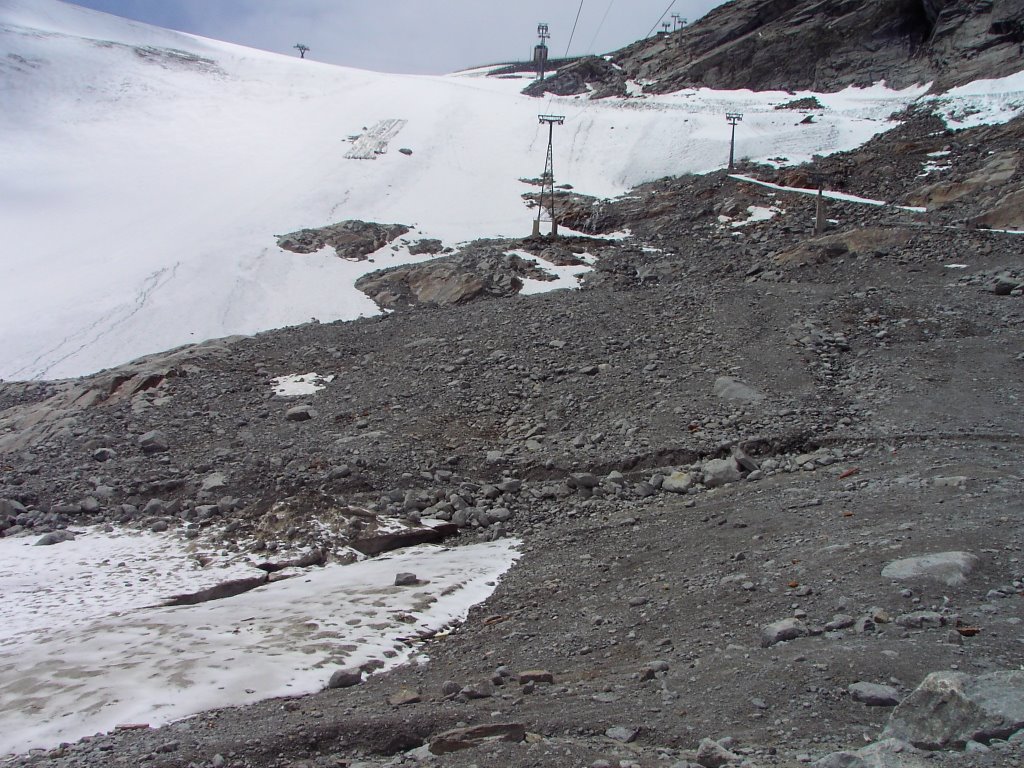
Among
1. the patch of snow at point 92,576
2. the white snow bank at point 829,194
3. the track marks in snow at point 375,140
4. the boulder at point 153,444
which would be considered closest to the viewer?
the patch of snow at point 92,576

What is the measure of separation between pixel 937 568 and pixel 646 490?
14.3 ft

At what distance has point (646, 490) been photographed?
9.70m

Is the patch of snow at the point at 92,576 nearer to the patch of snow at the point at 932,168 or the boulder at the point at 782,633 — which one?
the boulder at the point at 782,633

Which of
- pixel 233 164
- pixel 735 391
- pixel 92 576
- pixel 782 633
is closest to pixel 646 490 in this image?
pixel 735 391

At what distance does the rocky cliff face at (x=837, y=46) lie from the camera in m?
39.3

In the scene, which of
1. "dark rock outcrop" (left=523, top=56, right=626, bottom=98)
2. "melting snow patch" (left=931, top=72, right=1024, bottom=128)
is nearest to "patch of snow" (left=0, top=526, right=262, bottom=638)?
"melting snow patch" (left=931, top=72, right=1024, bottom=128)

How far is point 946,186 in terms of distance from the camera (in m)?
24.3

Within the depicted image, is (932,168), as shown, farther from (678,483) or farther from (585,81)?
(585,81)

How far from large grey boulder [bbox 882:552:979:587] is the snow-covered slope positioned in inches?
714

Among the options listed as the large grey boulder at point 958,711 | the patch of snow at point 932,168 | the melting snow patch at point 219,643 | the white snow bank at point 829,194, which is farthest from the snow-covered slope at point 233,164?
the large grey boulder at point 958,711

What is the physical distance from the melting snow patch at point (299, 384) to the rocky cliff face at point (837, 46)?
125ft

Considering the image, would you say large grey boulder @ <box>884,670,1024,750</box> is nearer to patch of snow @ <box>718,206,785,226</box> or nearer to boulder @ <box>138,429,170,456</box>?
boulder @ <box>138,429,170,456</box>

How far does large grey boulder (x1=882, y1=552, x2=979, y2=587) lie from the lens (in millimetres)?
5471

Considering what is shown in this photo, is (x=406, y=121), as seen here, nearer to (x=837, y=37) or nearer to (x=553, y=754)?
(x=837, y=37)
